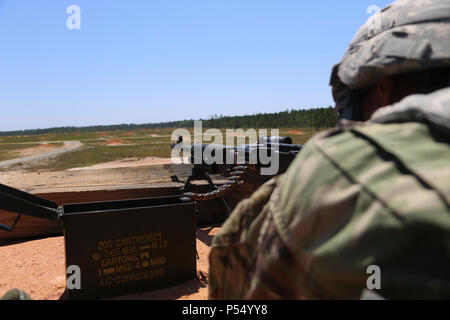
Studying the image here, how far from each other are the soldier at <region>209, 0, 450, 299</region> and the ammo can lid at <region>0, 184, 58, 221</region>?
9.18 ft

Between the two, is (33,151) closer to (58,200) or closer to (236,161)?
(58,200)

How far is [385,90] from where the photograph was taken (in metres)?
1.32

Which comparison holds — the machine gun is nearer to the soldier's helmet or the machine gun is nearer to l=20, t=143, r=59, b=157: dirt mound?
the soldier's helmet

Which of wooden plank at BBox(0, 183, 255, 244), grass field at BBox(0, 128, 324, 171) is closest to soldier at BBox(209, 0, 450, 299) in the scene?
wooden plank at BBox(0, 183, 255, 244)

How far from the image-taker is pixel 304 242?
88 cm

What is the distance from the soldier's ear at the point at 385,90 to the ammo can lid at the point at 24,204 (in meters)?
3.23

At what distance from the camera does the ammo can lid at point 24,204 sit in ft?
10.3

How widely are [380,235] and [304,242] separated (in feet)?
0.62

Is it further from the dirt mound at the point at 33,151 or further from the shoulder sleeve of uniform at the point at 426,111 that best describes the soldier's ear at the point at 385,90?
the dirt mound at the point at 33,151

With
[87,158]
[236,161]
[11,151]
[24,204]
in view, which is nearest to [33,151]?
[11,151]

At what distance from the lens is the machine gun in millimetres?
4344

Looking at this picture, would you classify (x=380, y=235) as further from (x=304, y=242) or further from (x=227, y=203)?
(x=227, y=203)

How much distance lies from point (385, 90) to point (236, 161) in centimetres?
416

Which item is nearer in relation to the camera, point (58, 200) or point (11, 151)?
point (58, 200)
